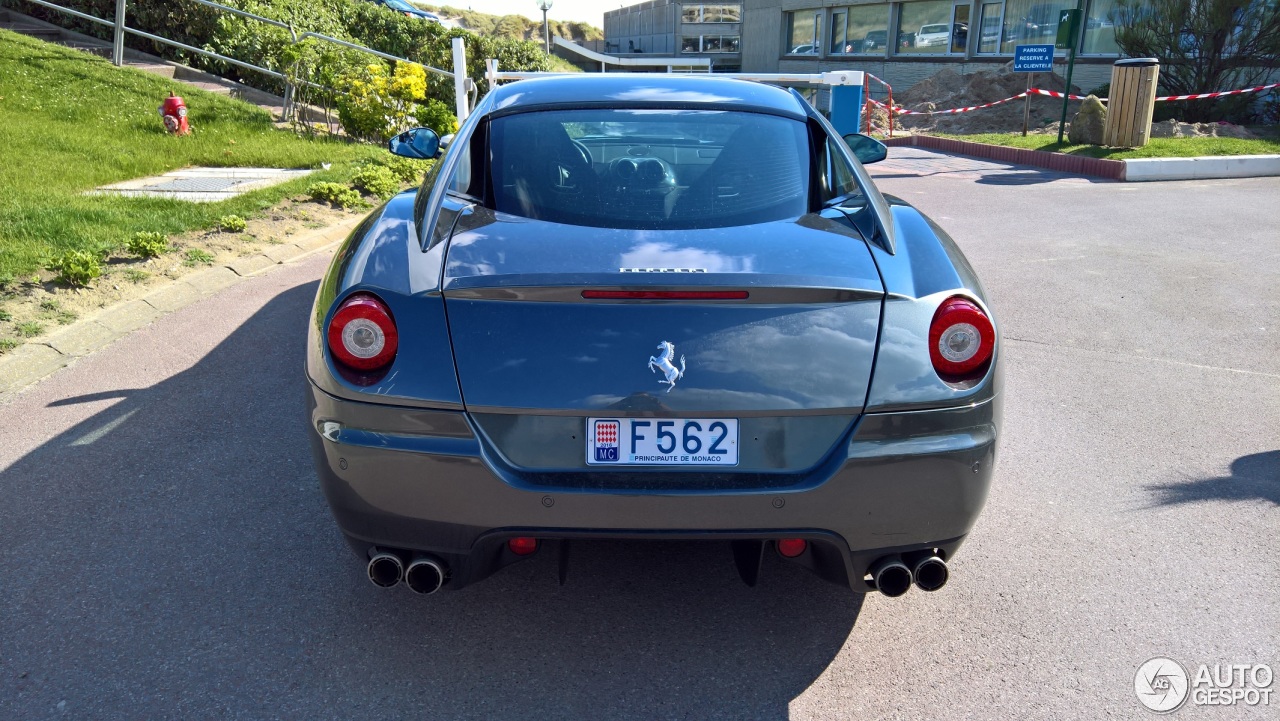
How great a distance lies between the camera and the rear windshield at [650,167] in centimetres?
311

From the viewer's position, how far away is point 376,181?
10148 mm

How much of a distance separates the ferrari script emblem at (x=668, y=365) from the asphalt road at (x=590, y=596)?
86 centimetres

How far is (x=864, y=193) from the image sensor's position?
10.8ft

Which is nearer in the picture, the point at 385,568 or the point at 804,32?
the point at 385,568

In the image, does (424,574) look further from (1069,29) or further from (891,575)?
(1069,29)

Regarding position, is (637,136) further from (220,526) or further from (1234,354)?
(1234,354)

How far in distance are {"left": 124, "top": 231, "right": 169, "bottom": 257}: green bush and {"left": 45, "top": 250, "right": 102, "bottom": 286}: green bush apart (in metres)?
0.59

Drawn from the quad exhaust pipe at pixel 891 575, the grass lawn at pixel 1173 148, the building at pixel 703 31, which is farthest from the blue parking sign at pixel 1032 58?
the building at pixel 703 31

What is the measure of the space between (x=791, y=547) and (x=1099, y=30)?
31.0m

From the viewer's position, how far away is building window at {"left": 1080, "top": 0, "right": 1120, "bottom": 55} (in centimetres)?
2862

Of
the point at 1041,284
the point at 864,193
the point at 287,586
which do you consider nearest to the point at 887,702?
the point at 864,193

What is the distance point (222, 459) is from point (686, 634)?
2.26 meters

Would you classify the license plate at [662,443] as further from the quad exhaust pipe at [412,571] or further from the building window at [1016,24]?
the building window at [1016,24]

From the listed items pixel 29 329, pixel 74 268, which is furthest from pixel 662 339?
pixel 74 268
